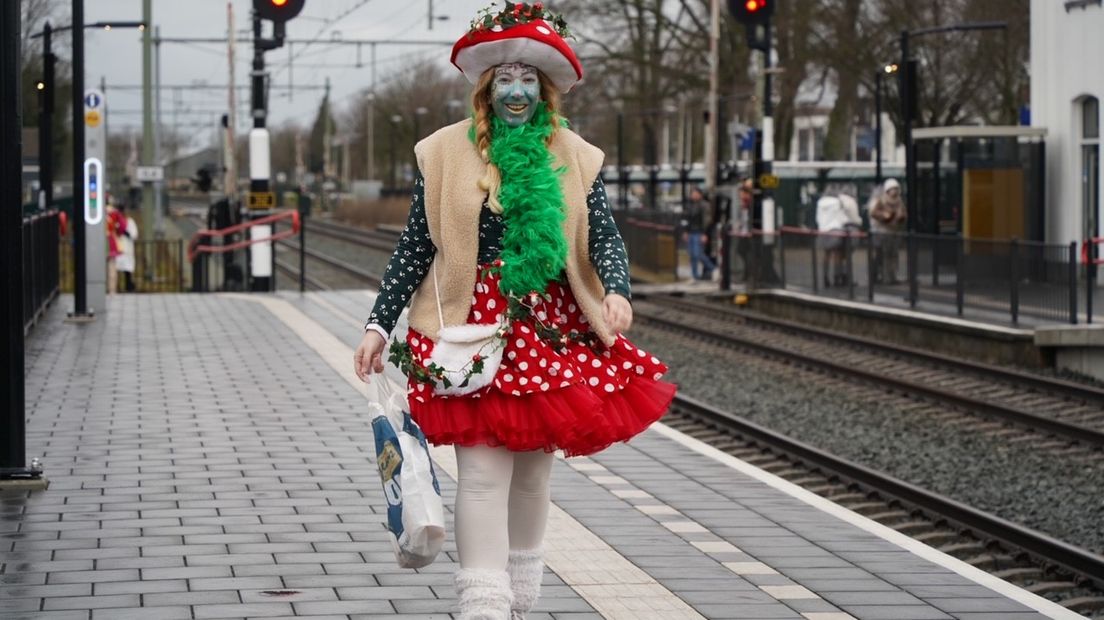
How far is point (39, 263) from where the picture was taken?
19.5m

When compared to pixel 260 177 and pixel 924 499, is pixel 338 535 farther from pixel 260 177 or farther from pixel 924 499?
pixel 260 177

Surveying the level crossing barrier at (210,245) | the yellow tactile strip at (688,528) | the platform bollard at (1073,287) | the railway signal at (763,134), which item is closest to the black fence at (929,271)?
the platform bollard at (1073,287)

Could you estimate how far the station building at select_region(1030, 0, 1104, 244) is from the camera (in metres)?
26.3

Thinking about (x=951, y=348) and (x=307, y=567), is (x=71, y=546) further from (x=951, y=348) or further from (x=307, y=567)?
(x=951, y=348)

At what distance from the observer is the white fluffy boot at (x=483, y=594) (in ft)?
16.3

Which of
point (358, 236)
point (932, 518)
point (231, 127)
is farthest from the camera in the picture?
point (358, 236)

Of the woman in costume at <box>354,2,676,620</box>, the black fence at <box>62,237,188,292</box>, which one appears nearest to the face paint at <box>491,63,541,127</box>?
the woman in costume at <box>354,2,676,620</box>

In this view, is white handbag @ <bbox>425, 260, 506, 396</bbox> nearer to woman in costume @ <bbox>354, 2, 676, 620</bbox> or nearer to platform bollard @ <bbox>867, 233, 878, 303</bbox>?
woman in costume @ <bbox>354, 2, 676, 620</bbox>

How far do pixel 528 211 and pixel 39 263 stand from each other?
1544 centimetres

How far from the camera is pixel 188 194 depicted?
146 m

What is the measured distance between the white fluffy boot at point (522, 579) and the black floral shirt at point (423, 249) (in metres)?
0.75

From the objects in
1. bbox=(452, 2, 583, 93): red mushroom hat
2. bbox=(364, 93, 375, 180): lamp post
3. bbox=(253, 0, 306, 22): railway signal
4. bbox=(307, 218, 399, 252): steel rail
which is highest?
bbox=(364, 93, 375, 180): lamp post

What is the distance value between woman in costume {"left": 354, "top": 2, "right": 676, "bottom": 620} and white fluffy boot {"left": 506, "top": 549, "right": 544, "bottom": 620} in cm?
9

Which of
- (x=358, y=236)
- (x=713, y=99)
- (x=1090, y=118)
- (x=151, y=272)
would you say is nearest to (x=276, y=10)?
(x=1090, y=118)
